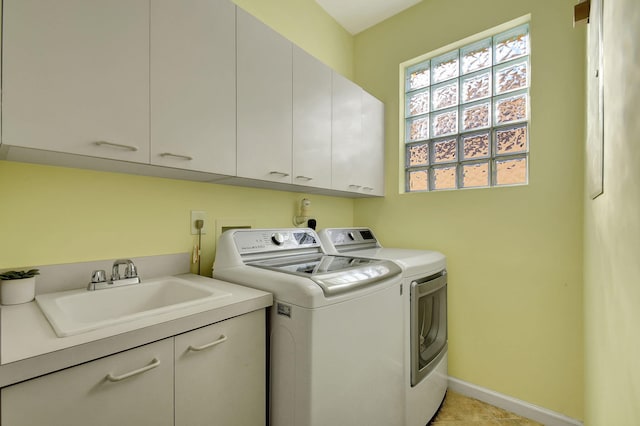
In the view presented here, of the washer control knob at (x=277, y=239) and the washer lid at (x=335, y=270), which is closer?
the washer lid at (x=335, y=270)

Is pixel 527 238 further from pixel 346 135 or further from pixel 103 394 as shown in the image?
pixel 103 394

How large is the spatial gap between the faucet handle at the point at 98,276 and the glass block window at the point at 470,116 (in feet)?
7.05

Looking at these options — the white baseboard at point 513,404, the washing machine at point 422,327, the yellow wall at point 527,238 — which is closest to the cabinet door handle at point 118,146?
the washing machine at point 422,327

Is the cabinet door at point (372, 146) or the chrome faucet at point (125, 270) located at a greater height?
the cabinet door at point (372, 146)

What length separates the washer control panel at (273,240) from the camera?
5.04 feet

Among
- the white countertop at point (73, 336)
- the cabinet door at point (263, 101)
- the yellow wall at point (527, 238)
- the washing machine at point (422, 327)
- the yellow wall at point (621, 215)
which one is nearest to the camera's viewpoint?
the yellow wall at point (621, 215)

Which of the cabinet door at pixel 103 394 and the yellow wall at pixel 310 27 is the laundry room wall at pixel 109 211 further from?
the cabinet door at pixel 103 394

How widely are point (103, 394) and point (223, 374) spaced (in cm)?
35

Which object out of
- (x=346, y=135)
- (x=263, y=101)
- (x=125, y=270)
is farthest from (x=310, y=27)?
(x=125, y=270)

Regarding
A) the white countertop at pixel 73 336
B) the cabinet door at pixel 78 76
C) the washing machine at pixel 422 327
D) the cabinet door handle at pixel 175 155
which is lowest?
the washing machine at pixel 422 327

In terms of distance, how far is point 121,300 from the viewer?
47.4 inches

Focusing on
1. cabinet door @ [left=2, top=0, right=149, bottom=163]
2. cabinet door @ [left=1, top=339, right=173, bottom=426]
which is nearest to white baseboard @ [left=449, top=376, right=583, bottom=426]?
cabinet door @ [left=1, top=339, right=173, bottom=426]

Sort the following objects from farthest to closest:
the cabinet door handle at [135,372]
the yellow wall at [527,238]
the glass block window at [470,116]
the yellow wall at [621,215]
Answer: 1. the glass block window at [470,116]
2. the yellow wall at [527,238]
3. the cabinet door handle at [135,372]
4. the yellow wall at [621,215]

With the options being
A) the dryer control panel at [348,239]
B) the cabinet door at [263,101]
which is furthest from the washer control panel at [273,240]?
the cabinet door at [263,101]
